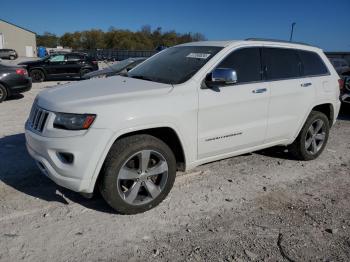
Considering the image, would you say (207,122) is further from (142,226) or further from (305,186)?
(305,186)

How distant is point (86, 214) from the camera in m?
3.78

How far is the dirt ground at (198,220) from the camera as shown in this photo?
3.18 m

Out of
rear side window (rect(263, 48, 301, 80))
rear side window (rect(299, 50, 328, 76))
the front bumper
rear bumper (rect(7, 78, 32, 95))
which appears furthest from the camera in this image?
rear bumper (rect(7, 78, 32, 95))

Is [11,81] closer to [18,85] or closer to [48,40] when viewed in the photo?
[18,85]

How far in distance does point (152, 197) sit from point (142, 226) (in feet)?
1.21

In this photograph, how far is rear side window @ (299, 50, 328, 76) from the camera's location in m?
5.37

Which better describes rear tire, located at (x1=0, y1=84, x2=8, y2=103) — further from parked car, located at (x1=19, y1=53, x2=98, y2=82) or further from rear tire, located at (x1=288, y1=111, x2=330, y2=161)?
rear tire, located at (x1=288, y1=111, x2=330, y2=161)

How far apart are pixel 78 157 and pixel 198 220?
4.61 feet

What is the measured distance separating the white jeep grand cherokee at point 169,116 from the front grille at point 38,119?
10mm

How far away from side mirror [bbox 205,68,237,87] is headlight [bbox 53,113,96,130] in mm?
1437

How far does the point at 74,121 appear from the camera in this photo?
336cm

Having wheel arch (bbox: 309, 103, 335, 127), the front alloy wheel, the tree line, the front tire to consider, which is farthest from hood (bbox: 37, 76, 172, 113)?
the tree line

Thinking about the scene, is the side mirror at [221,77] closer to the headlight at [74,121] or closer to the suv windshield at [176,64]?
the suv windshield at [176,64]

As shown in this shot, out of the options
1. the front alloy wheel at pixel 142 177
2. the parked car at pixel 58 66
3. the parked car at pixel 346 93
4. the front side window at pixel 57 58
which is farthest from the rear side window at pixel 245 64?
the front side window at pixel 57 58
